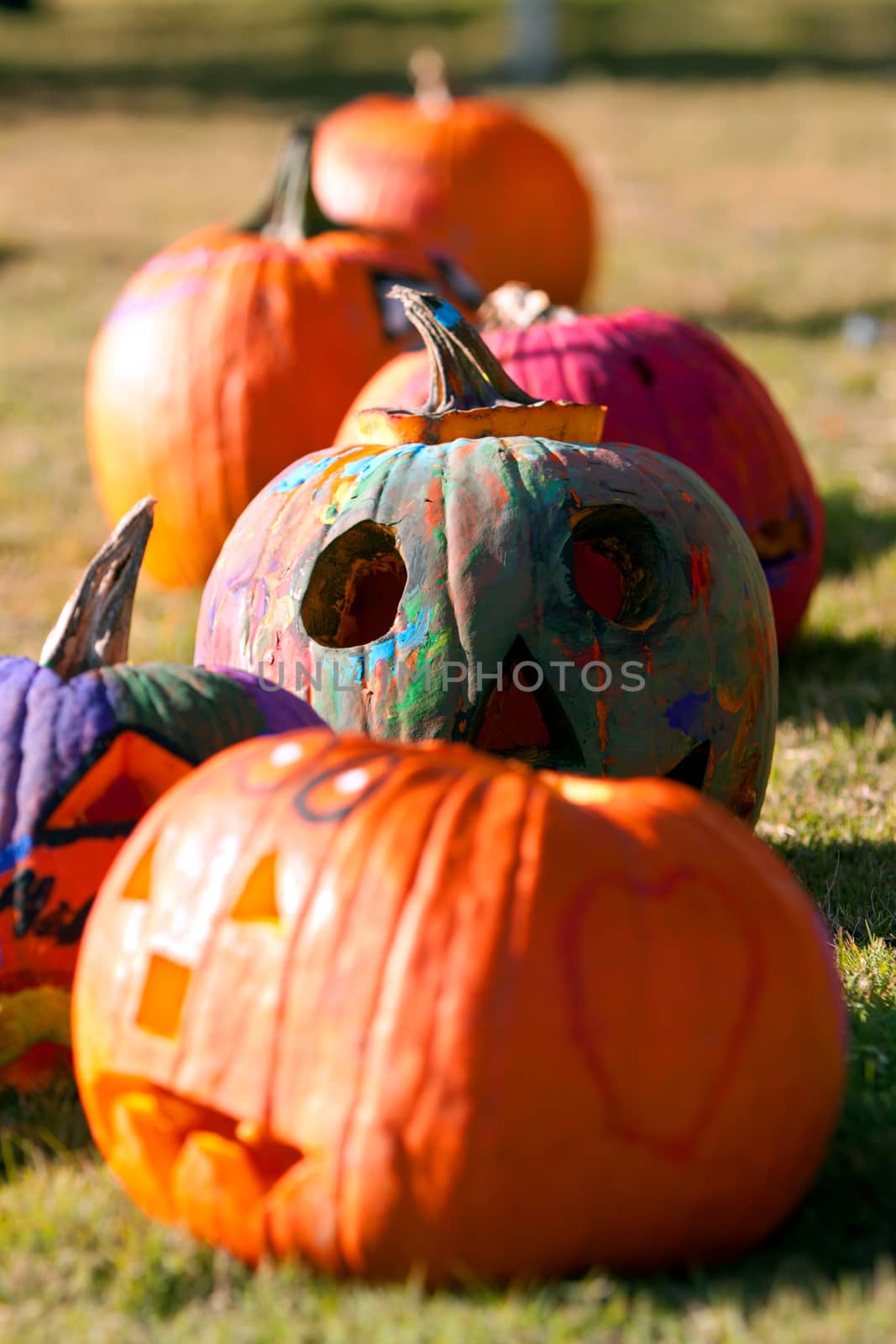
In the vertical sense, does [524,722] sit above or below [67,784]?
below

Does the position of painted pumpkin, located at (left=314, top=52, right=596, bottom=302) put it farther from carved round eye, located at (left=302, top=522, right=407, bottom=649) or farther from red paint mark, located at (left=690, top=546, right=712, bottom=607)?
red paint mark, located at (left=690, top=546, right=712, bottom=607)

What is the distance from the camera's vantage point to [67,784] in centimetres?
282

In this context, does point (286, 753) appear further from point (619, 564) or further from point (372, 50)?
point (372, 50)

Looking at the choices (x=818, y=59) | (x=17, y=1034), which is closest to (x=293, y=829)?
(x=17, y=1034)

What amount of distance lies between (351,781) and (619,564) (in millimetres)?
1281

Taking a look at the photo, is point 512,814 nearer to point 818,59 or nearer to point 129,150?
point 129,150

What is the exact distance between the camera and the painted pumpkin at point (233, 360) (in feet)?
18.8

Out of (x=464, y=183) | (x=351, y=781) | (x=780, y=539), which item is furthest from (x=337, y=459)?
(x=464, y=183)

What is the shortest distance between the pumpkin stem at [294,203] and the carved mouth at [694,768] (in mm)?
3359

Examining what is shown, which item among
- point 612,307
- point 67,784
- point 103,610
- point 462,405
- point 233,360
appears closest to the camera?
point 67,784

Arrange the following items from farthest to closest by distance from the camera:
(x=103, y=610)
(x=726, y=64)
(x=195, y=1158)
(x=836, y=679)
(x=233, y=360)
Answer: (x=726, y=64)
(x=233, y=360)
(x=836, y=679)
(x=103, y=610)
(x=195, y=1158)

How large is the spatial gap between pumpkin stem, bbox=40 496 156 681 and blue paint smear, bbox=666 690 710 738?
1.07 meters

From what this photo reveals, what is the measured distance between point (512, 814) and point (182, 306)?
396cm

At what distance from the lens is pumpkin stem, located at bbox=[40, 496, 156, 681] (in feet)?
10.1
